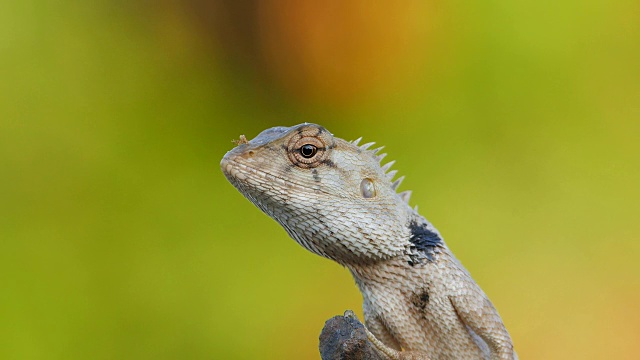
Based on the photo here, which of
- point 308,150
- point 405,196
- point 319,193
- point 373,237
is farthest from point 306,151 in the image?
point 405,196

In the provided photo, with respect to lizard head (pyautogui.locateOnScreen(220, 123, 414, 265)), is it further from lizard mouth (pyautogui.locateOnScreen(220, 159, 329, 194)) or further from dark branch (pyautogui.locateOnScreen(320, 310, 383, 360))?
dark branch (pyautogui.locateOnScreen(320, 310, 383, 360))

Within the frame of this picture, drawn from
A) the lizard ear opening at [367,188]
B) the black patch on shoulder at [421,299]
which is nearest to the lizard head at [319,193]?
the lizard ear opening at [367,188]

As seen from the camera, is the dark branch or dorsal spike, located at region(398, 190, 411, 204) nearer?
the dark branch

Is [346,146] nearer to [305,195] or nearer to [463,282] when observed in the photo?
[305,195]

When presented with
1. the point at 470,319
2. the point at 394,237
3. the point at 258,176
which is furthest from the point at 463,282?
the point at 258,176

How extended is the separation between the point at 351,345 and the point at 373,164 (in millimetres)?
689

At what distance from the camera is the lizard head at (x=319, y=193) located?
2508mm

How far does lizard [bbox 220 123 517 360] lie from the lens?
252cm

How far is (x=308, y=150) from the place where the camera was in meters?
2.58

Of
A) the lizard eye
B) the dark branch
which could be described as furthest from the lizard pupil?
the dark branch

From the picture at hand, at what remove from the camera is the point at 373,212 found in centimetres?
258

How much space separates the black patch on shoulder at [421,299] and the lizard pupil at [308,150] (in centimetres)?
61

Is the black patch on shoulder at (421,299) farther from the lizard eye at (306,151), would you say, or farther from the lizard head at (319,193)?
the lizard eye at (306,151)

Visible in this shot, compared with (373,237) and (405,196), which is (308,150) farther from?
(405,196)
